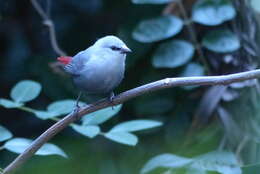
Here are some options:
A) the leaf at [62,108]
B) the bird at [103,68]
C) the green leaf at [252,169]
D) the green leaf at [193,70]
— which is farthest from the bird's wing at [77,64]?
the green leaf at [252,169]

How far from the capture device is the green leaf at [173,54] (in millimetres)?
2586

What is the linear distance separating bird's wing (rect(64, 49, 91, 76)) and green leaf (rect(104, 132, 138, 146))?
306 millimetres

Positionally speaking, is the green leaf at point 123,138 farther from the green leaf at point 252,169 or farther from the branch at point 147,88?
the green leaf at point 252,169

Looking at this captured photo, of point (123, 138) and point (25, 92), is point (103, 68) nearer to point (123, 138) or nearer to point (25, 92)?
point (123, 138)

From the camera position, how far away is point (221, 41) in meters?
2.65

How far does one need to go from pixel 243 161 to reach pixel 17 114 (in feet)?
4.73

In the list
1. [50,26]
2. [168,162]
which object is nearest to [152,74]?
[50,26]

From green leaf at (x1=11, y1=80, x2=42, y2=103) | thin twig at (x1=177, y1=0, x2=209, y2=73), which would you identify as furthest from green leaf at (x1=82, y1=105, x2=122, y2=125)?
thin twig at (x1=177, y1=0, x2=209, y2=73)

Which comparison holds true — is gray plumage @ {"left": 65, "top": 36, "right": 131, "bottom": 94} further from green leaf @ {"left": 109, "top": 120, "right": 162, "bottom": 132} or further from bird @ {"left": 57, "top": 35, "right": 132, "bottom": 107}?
green leaf @ {"left": 109, "top": 120, "right": 162, "bottom": 132}

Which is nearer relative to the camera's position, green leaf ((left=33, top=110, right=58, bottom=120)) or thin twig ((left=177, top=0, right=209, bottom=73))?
green leaf ((left=33, top=110, right=58, bottom=120))

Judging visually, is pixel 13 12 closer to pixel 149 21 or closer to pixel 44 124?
pixel 44 124

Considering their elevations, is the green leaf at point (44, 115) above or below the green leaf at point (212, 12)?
below

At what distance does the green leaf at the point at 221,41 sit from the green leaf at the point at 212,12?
0.10 m

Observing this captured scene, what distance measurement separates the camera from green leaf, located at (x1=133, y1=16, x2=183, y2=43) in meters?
2.61
